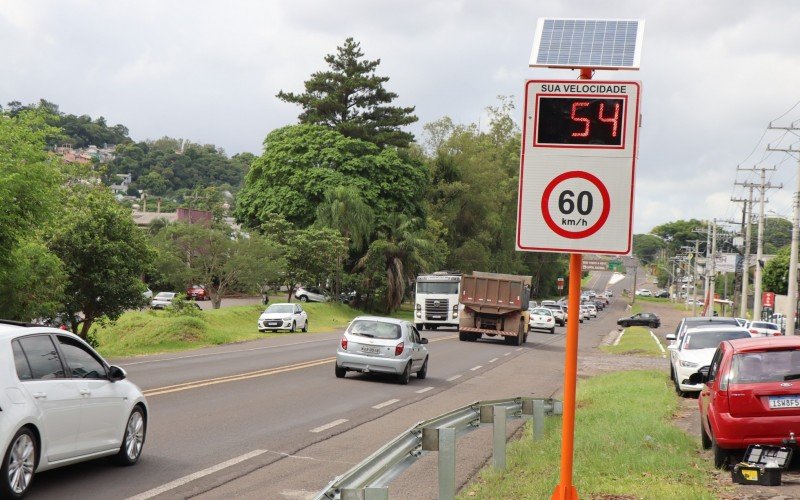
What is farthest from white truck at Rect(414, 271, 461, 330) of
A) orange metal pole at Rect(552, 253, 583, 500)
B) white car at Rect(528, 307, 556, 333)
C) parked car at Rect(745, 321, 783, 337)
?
orange metal pole at Rect(552, 253, 583, 500)

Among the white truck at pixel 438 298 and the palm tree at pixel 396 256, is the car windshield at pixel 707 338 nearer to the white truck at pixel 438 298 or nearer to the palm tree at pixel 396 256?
the white truck at pixel 438 298

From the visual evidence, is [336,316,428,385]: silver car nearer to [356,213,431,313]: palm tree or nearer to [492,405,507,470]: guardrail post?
[492,405,507,470]: guardrail post

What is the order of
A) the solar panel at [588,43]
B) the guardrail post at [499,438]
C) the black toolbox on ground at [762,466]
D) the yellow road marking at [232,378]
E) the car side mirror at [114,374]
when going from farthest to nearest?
the yellow road marking at [232,378]
the guardrail post at [499,438]
the car side mirror at [114,374]
the black toolbox on ground at [762,466]
the solar panel at [588,43]

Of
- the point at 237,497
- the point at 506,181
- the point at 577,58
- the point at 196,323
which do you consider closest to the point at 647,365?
the point at 196,323

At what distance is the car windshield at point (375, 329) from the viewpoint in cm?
2385

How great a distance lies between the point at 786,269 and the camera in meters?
107

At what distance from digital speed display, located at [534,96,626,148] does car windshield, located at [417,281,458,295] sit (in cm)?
4685

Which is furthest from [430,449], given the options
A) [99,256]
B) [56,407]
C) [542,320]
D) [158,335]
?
[542,320]

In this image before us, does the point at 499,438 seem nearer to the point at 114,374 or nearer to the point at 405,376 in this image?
the point at 114,374

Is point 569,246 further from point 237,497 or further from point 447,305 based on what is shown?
point 447,305

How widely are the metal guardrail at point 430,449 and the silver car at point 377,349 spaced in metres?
9.81

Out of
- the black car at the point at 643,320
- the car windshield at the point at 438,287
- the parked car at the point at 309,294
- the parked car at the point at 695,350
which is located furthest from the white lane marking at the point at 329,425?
the black car at the point at 643,320

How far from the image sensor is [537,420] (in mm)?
13812

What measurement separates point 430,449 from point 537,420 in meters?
4.80
